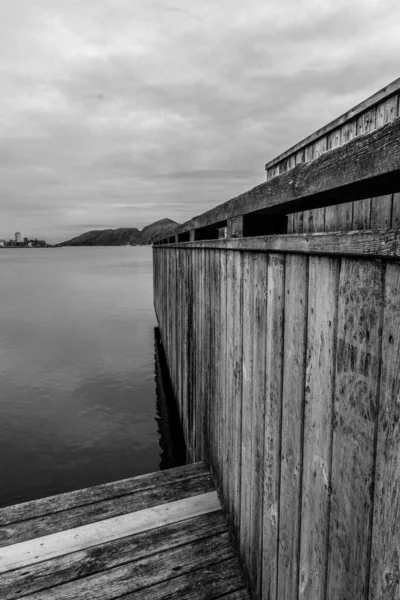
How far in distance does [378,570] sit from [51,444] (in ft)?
27.0

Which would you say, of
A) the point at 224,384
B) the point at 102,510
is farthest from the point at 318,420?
the point at 102,510

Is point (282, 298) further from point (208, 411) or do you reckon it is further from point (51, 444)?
point (51, 444)

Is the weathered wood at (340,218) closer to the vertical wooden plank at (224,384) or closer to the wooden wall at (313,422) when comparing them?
the wooden wall at (313,422)

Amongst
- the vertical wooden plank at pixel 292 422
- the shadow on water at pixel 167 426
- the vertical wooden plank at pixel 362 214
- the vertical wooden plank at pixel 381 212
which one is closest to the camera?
the vertical wooden plank at pixel 292 422

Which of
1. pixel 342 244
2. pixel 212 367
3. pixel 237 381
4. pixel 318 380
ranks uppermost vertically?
pixel 342 244

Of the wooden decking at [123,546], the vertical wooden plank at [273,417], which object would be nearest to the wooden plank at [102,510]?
the wooden decking at [123,546]

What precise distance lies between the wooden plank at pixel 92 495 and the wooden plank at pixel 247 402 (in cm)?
107

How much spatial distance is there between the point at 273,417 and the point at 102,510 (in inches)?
75.9

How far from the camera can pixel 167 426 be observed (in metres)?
8.70

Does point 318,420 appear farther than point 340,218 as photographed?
No

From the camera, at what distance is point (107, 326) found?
20281mm

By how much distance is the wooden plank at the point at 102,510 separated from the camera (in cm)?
275

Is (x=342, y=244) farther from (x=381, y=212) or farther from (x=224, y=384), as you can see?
(x=224, y=384)

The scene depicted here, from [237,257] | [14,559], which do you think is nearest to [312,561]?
[237,257]
